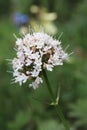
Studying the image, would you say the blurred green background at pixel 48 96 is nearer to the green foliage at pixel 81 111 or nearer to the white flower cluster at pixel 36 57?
the green foliage at pixel 81 111

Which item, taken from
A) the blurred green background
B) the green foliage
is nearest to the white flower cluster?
the blurred green background

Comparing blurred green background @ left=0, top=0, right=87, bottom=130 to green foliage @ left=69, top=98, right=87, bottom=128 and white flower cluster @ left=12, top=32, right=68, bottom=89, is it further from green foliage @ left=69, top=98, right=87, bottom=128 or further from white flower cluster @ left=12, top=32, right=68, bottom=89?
white flower cluster @ left=12, top=32, right=68, bottom=89

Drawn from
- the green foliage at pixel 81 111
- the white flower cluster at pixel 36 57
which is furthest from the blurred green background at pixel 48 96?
the white flower cluster at pixel 36 57

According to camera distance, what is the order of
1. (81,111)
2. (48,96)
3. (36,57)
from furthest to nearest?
(48,96) → (81,111) → (36,57)

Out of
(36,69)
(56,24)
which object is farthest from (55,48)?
(56,24)

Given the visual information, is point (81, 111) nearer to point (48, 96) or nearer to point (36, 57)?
point (48, 96)

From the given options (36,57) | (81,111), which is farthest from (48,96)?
(36,57)

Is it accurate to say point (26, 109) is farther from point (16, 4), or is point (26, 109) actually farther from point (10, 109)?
point (16, 4)

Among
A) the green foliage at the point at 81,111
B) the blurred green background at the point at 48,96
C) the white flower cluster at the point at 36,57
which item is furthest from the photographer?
the blurred green background at the point at 48,96
